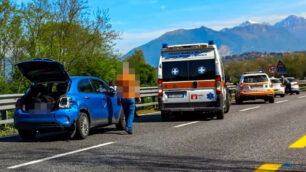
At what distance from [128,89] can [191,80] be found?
3713mm

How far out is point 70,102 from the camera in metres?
9.14

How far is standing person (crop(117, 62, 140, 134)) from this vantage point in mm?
10242

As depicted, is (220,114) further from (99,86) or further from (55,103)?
(55,103)

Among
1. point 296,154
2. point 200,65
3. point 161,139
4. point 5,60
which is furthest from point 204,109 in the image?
point 5,60

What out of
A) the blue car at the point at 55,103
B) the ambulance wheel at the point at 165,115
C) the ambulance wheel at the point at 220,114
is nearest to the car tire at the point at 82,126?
the blue car at the point at 55,103

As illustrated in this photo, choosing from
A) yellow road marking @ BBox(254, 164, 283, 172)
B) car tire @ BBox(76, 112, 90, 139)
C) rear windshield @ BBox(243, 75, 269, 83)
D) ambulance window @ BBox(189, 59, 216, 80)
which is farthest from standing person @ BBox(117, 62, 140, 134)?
rear windshield @ BBox(243, 75, 269, 83)

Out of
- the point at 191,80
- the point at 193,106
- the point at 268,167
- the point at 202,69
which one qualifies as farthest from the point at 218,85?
the point at 268,167

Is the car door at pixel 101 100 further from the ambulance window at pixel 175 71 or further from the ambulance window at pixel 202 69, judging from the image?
the ambulance window at pixel 202 69

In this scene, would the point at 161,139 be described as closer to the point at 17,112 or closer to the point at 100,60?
the point at 17,112

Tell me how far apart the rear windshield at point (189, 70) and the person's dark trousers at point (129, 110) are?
3.54 m

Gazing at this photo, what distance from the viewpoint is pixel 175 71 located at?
13.7 m

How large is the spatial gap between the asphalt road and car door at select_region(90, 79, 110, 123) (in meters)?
0.47

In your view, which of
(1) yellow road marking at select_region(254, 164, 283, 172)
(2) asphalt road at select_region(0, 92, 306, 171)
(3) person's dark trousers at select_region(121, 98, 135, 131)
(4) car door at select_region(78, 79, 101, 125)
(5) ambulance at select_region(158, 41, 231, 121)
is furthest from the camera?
(5) ambulance at select_region(158, 41, 231, 121)

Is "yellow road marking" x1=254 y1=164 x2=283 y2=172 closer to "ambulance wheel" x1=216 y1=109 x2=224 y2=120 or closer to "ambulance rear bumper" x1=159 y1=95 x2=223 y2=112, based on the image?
"ambulance rear bumper" x1=159 y1=95 x2=223 y2=112
